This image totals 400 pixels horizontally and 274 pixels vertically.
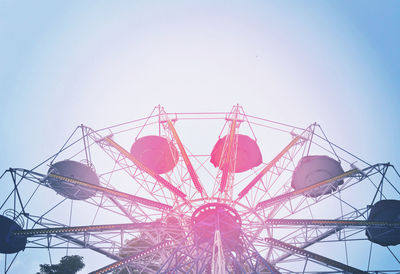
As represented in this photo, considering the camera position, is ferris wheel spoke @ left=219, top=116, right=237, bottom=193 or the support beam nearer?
ferris wheel spoke @ left=219, top=116, right=237, bottom=193

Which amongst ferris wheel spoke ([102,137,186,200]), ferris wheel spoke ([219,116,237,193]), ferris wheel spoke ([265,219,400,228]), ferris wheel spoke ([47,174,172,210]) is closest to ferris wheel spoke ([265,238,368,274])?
ferris wheel spoke ([265,219,400,228])

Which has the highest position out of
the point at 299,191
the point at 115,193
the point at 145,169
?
the point at 145,169

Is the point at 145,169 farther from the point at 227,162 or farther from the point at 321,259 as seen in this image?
the point at 321,259

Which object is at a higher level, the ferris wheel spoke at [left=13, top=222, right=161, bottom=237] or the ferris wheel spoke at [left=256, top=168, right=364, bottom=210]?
the ferris wheel spoke at [left=256, top=168, right=364, bottom=210]

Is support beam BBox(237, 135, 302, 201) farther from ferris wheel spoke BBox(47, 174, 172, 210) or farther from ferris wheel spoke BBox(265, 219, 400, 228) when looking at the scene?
ferris wheel spoke BBox(47, 174, 172, 210)

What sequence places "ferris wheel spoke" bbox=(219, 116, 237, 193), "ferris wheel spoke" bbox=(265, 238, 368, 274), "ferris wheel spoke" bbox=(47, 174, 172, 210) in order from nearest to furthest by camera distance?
"ferris wheel spoke" bbox=(265, 238, 368, 274), "ferris wheel spoke" bbox=(47, 174, 172, 210), "ferris wheel spoke" bbox=(219, 116, 237, 193)

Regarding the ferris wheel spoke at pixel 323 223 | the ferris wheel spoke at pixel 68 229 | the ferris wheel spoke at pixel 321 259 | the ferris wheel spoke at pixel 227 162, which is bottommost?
the ferris wheel spoke at pixel 321 259

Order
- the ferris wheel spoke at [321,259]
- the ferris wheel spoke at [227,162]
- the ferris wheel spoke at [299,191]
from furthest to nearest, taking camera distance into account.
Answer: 1. the ferris wheel spoke at [227,162]
2. the ferris wheel spoke at [299,191]
3. the ferris wheel spoke at [321,259]

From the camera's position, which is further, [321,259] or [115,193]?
[115,193]

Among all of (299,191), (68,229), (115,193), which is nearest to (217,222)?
(299,191)

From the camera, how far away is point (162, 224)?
14359mm

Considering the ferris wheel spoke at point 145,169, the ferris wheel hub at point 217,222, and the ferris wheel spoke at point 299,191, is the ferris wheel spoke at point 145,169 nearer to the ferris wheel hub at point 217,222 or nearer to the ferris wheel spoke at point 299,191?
the ferris wheel hub at point 217,222

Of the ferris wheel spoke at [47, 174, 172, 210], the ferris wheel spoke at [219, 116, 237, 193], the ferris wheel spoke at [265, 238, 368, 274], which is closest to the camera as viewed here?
the ferris wheel spoke at [265, 238, 368, 274]

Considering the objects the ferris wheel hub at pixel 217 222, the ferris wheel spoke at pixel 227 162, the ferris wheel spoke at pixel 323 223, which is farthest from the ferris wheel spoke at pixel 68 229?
the ferris wheel spoke at pixel 323 223
